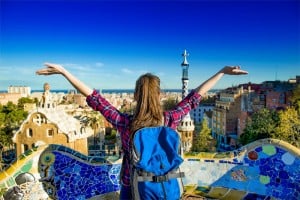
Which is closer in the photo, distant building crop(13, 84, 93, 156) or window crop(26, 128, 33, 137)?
distant building crop(13, 84, 93, 156)

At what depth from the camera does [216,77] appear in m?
2.19

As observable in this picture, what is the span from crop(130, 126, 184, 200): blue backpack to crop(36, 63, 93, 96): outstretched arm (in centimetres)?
43

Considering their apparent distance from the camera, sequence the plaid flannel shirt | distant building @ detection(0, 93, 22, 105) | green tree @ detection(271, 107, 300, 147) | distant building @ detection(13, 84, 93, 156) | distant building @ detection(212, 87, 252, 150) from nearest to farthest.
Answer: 1. the plaid flannel shirt
2. distant building @ detection(13, 84, 93, 156)
3. green tree @ detection(271, 107, 300, 147)
4. distant building @ detection(212, 87, 252, 150)
5. distant building @ detection(0, 93, 22, 105)

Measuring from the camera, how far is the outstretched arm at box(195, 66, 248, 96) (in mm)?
2119

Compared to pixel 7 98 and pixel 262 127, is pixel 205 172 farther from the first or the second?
pixel 7 98

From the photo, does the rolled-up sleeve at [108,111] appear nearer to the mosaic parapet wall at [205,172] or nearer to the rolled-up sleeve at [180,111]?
the rolled-up sleeve at [180,111]

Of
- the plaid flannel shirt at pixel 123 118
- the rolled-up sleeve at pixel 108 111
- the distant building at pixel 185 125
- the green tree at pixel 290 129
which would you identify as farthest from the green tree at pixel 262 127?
the rolled-up sleeve at pixel 108 111

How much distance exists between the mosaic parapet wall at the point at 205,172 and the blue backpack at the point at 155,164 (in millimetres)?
1867

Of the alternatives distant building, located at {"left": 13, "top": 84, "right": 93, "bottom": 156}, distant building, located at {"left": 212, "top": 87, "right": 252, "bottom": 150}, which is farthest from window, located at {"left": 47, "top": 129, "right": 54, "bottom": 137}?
distant building, located at {"left": 212, "top": 87, "right": 252, "bottom": 150}

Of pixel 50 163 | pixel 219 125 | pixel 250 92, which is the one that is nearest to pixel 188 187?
pixel 50 163

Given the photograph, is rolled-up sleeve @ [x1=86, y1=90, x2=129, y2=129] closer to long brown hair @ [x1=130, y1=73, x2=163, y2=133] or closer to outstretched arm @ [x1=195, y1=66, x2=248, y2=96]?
long brown hair @ [x1=130, y1=73, x2=163, y2=133]

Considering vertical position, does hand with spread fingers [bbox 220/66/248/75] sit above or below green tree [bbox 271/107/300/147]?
above

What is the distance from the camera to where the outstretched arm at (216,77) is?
2119 mm

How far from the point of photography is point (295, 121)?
14.9 metres
